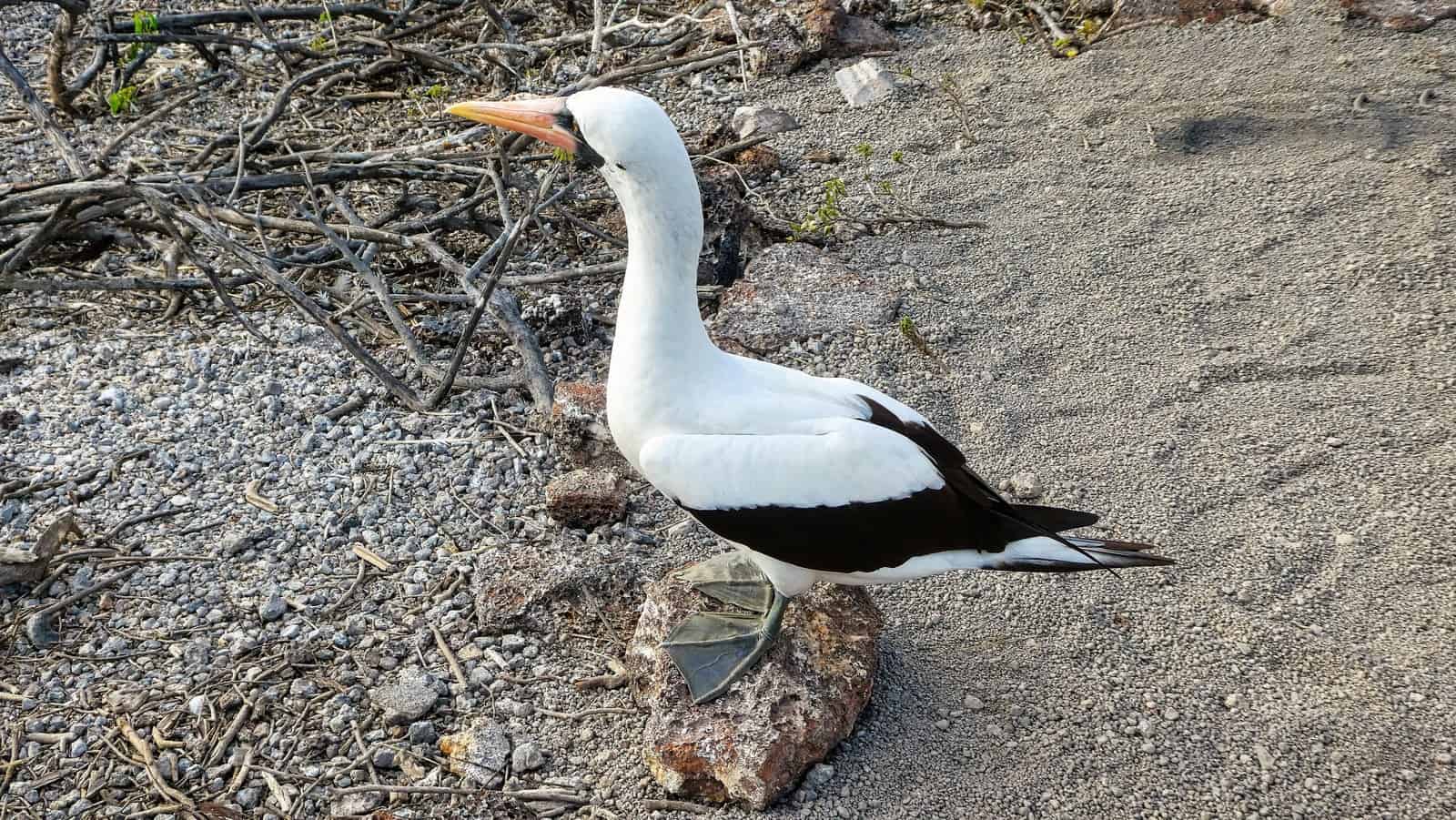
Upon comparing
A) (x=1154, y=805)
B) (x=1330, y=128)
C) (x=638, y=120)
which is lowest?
(x=1154, y=805)

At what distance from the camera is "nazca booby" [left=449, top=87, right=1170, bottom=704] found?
235 cm

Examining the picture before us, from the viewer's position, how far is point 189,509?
3.18 meters

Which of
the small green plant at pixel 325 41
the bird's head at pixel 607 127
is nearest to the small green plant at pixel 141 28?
the small green plant at pixel 325 41

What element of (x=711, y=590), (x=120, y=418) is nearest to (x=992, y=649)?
(x=711, y=590)

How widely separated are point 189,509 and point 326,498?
381mm

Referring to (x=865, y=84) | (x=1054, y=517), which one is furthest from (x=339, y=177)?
(x=1054, y=517)

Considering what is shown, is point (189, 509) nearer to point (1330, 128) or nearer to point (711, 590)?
point (711, 590)

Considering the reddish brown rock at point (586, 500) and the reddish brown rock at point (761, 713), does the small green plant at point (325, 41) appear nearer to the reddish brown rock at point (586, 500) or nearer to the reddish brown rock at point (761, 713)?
the reddish brown rock at point (586, 500)

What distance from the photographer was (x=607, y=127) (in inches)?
89.3

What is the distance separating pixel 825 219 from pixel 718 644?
222cm

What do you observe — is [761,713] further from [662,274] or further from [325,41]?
Result: [325,41]

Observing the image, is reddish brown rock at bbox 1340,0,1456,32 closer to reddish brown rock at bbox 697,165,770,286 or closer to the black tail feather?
reddish brown rock at bbox 697,165,770,286

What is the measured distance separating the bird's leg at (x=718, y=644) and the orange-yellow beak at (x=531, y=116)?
3.74ft

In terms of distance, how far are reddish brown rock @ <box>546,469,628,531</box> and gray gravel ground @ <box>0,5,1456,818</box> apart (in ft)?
0.20
